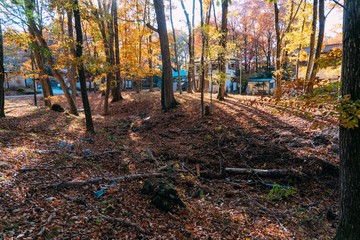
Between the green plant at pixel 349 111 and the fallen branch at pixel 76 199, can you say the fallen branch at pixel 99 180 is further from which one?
the green plant at pixel 349 111

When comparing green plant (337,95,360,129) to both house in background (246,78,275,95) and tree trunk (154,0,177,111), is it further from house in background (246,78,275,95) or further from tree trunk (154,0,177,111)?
house in background (246,78,275,95)

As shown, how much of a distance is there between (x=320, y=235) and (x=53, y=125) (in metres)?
9.84

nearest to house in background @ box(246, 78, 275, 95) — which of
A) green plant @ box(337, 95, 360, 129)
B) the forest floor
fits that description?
the forest floor

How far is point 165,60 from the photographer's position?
1222 centimetres

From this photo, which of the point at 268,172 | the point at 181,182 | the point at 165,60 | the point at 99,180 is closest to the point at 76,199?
the point at 99,180

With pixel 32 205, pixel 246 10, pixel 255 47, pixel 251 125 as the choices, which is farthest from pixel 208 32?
pixel 255 47

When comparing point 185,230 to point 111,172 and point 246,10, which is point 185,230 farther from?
point 246,10

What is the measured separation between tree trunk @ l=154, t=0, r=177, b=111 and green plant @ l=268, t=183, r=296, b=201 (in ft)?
26.9

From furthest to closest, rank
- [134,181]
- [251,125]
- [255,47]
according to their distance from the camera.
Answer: [255,47] < [251,125] < [134,181]

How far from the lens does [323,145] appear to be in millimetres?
6555

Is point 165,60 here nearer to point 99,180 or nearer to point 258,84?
point 99,180

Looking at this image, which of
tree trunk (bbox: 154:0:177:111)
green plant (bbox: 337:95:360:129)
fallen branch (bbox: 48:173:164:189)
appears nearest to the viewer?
green plant (bbox: 337:95:360:129)

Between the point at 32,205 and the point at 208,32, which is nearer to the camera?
the point at 32,205

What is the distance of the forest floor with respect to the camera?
10.8ft
